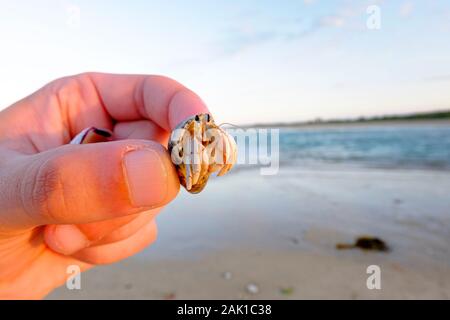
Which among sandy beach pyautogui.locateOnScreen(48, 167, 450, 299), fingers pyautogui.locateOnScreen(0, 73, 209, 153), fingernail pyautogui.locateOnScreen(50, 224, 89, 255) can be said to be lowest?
sandy beach pyautogui.locateOnScreen(48, 167, 450, 299)

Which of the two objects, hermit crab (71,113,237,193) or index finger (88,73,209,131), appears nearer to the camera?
hermit crab (71,113,237,193)

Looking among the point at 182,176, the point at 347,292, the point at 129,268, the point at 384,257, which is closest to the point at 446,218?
the point at 384,257

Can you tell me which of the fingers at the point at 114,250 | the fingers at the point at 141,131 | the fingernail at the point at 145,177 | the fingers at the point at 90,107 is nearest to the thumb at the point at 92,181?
the fingernail at the point at 145,177

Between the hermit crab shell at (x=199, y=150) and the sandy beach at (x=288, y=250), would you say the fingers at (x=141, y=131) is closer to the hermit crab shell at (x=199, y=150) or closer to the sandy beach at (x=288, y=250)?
the hermit crab shell at (x=199, y=150)

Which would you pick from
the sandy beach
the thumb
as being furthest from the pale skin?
the sandy beach

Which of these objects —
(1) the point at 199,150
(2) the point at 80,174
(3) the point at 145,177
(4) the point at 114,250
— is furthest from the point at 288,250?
(2) the point at 80,174

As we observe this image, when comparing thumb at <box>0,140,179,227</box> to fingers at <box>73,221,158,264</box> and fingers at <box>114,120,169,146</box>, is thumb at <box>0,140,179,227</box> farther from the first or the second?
fingers at <box>114,120,169,146</box>

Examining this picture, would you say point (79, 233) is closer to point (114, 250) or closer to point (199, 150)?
point (114, 250)
